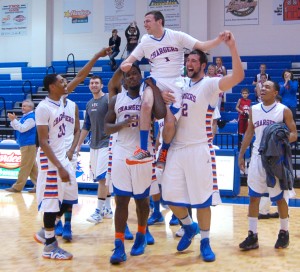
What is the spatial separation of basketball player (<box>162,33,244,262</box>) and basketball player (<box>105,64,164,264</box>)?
0.79 feet

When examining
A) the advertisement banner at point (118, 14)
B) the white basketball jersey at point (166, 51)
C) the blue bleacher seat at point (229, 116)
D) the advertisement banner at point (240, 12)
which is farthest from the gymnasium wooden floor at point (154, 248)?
A: the advertisement banner at point (118, 14)

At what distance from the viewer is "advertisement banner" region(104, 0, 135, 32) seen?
1739cm

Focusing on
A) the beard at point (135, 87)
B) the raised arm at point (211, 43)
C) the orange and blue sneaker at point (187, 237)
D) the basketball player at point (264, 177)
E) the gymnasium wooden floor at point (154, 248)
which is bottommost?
the gymnasium wooden floor at point (154, 248)

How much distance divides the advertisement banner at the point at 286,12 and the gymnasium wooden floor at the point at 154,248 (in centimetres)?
1008

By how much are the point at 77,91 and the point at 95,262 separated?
38.5 feet

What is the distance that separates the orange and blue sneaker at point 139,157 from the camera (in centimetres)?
439

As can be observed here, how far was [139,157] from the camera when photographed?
4387mm

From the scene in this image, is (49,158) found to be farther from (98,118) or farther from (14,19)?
(14,19)

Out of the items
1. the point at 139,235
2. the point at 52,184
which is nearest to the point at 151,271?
the point at 139,235

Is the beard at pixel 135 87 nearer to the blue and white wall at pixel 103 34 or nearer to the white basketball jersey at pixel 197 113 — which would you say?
the white basketball jersey at pixel 197 113

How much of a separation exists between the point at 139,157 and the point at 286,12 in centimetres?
1289

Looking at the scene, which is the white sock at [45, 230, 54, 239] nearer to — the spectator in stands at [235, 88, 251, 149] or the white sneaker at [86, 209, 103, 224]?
the white sneaker at [86, 209, 103, 224]

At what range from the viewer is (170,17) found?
16.8m

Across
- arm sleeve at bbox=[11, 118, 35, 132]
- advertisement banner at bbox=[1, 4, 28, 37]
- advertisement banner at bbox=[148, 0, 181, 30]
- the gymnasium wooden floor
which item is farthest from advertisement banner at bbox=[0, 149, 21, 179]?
advertisement banner at bbox=[1, 4, 28, 37]
